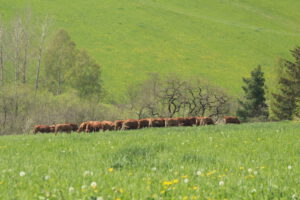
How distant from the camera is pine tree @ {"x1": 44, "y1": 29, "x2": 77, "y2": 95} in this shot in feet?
226

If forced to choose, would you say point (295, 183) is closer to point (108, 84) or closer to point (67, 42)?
point (67, 42)

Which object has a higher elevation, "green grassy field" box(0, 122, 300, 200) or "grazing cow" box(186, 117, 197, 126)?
"green grassy field" box(0, 122, 300, 200)

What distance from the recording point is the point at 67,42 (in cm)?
6950

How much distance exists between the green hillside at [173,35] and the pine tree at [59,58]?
9969 millimetres

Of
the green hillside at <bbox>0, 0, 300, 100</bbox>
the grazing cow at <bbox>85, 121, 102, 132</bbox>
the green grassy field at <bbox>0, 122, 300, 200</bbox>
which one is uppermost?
the green hillside at <bbox>0, 0, 300, 100</bbox>

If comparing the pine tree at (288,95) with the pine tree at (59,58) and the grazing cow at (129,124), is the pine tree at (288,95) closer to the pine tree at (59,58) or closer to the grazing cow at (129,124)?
the pine tree at (59,58)

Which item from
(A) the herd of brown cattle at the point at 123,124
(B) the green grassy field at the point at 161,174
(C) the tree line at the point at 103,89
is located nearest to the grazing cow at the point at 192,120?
(A) the herd of brown cattle at the point at 123,124

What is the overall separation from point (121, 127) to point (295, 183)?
20036mm

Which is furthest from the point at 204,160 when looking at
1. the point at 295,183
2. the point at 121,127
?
the point at 121,127

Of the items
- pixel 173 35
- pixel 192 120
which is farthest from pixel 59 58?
pixel 192 120

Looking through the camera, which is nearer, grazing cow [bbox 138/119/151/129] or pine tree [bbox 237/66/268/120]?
grazing cow [bbox 138/119/151/129]

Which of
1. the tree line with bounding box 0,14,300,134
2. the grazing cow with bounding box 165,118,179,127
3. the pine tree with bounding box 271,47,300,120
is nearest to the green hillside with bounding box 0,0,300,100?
the tree line with bounding box 0,14,300,134

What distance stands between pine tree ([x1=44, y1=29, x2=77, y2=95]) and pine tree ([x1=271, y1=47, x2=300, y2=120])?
36.6 metres

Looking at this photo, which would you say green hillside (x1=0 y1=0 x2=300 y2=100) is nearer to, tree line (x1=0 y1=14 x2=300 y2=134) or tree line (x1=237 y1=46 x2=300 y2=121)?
tree line (x1=0 y1=14 x2=300 y2=134)
